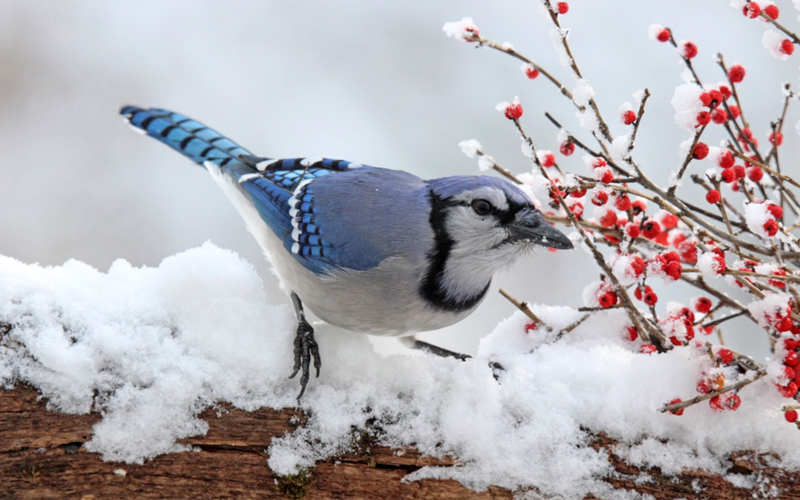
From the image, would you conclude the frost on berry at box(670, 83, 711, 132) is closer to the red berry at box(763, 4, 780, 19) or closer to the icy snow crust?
the red berry at box(763, 4, 780, 19)

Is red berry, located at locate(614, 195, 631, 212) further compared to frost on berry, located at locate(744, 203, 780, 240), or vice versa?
red berry, located at locate(614, 195, 631, 212)

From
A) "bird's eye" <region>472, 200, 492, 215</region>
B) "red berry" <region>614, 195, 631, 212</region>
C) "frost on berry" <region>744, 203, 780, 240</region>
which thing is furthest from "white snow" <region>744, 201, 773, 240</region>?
"bird's eye" <region>472, 200, 492, 215</region>

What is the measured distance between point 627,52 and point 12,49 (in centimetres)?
285

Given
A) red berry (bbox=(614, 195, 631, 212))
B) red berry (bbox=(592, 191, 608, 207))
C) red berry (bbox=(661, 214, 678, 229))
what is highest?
red berry (bbox=(661, 214, 678, 229))

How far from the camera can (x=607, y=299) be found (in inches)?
59.8

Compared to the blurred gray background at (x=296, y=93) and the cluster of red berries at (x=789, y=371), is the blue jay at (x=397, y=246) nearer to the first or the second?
the cluster of red berries at (x=789, y=371)

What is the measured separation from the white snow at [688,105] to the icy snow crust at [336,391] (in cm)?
49

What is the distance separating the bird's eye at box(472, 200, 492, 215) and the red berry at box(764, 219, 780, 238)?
0.61 metres

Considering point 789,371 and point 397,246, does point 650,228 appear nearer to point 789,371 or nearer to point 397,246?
point 789,371

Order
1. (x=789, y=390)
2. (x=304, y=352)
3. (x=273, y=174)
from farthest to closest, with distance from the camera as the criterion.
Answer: (x=273, y=174)
(x=304, y=352)
(x=789, y=390)

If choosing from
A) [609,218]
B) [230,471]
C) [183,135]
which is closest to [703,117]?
[609,218]

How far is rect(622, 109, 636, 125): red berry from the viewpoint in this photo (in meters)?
1.35

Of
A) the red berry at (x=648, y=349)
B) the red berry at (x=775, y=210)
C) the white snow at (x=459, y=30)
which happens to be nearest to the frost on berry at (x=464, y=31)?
the white snow at (x=459, y=30)

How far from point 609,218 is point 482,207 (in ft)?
0.97
